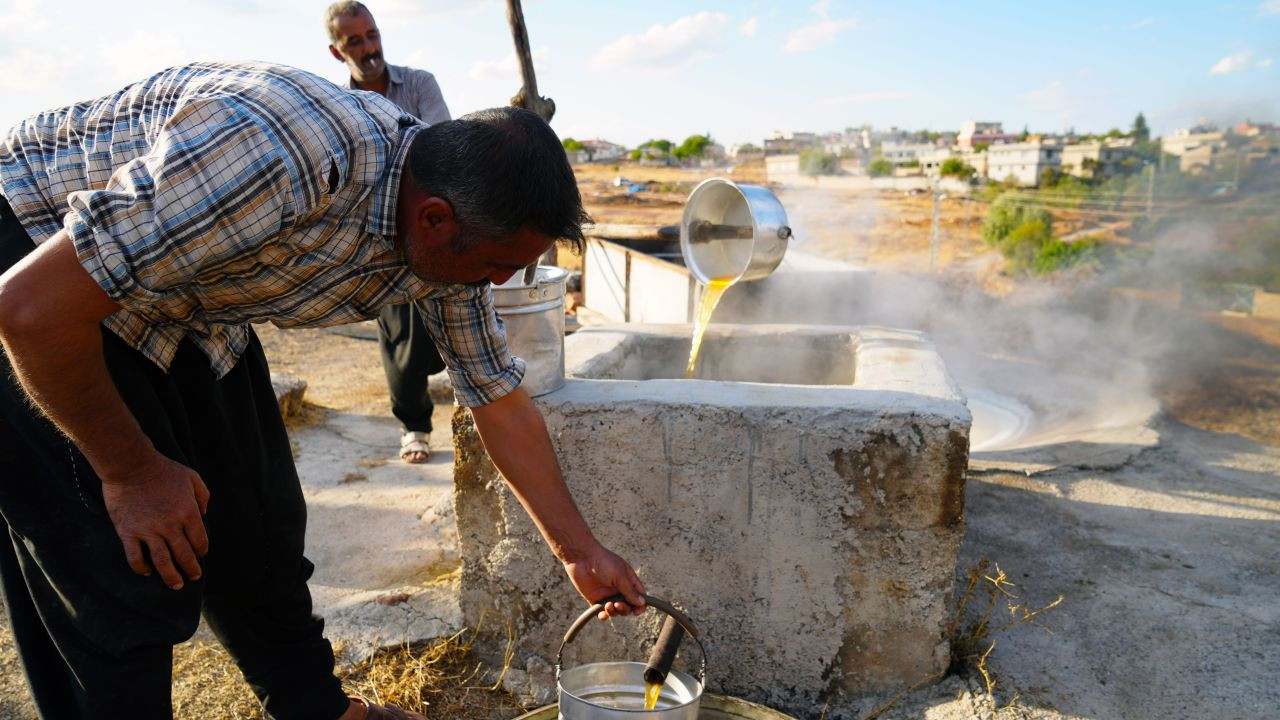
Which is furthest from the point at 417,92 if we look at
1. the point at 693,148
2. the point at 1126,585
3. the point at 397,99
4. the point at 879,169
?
the point at 693,148

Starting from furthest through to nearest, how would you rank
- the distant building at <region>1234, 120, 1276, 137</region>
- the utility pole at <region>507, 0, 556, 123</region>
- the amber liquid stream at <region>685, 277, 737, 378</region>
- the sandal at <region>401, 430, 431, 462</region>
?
1. the distant building at <region>1234, 120, 1276, 137</region>
2. the utility pole at <region>507, 0, 556, 123</region>
3. the sandal at <region>401, 430, 431, 462</region>
4. the amber liquid stream at <region>685, 277, 737, 378</region>

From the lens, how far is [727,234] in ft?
11.7

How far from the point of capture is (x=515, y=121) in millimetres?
1386

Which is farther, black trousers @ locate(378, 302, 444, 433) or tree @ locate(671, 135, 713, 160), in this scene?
tree @ locate(671, 135, 713, 160)

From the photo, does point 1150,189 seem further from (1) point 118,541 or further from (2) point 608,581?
(1) point 118,541

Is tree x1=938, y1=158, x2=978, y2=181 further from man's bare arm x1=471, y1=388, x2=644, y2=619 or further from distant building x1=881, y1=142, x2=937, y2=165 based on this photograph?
man's bare arm x1=471, y1=388, x2=644, y2=619

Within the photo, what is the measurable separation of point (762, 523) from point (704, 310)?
3.79ft

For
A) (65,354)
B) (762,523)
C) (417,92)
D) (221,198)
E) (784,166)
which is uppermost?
(784,166)

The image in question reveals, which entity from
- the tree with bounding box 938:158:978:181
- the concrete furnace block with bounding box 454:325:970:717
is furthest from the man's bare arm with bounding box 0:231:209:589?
the tree with bounding box 938:158:978:181

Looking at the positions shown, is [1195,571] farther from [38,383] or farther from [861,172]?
[861,172]

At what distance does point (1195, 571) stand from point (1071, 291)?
7445 mm

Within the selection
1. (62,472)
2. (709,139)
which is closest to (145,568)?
(62,472)

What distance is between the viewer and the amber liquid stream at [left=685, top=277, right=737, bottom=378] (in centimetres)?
308

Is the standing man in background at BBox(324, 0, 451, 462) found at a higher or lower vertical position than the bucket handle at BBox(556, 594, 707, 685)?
higher
